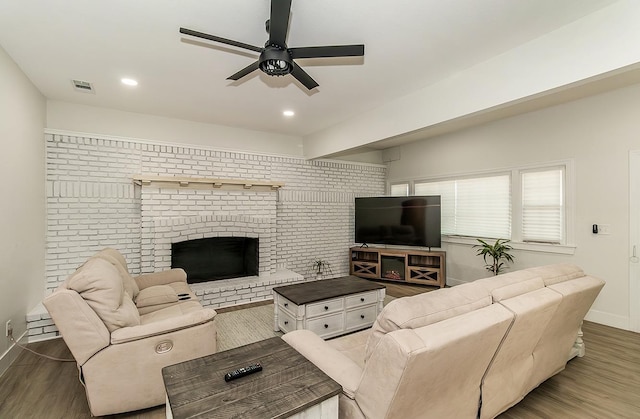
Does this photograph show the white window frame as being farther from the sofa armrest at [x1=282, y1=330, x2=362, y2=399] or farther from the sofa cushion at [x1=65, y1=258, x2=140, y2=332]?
the sofa cushion at [x1=65, y1=258, x2=140, y2=332]

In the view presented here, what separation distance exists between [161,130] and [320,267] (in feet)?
11.4

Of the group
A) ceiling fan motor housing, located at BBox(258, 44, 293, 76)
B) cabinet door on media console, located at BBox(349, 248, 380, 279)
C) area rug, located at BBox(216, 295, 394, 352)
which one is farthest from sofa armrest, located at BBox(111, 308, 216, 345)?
cabinet door on media console, located at BBox(349, 248, 380, 279)

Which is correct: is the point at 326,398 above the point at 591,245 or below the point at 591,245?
below

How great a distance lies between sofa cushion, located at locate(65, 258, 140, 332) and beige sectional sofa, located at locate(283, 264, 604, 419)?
3.69 feet

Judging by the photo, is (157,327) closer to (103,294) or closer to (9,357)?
(103,294)

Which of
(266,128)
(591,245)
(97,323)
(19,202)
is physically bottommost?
(97,323)

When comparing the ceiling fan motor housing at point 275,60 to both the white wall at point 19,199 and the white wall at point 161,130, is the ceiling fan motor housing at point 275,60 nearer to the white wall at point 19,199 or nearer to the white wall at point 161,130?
the white wall at point 19,199

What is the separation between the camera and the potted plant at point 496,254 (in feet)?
14.0

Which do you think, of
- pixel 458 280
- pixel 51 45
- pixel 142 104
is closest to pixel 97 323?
pixel 51 45

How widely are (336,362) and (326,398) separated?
0.29 meters

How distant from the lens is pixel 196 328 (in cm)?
211

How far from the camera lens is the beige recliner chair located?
1.79 meters

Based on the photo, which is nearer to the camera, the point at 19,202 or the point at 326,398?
the point at 326,398

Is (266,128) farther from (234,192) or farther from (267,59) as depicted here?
(267,59)
